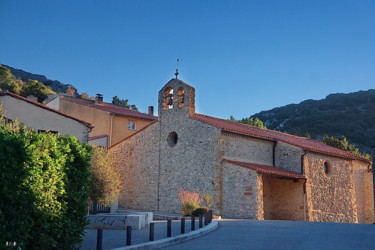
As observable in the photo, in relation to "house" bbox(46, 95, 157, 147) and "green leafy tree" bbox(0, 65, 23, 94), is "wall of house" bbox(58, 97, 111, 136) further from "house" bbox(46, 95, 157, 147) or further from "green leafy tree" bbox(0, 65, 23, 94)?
Result: "green leafy tree" bbox(0, 65, 23, 94)

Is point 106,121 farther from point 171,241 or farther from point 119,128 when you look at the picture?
point 171,241

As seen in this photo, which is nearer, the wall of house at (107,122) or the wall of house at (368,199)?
the wall of house at (368,199)

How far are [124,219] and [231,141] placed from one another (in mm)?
10972

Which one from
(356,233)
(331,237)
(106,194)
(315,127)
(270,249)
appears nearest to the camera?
(270,249)

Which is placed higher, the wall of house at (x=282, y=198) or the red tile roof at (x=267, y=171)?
the red tile roof at (x=267, y=171)

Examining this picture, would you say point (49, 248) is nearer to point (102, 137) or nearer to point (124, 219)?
point (124, 219)

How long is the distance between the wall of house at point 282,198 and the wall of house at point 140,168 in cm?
715

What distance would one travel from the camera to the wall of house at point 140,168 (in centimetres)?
2781

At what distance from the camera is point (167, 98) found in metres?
28.0

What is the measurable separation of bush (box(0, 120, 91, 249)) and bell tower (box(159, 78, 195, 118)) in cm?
1624

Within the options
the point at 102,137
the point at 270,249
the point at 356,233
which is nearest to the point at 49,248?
the point at 270,249

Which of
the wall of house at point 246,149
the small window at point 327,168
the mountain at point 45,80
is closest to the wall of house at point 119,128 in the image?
the wall of house at point 246,149

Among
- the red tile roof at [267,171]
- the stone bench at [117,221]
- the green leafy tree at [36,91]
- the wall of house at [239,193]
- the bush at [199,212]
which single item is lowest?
the stone bench at [117,221]

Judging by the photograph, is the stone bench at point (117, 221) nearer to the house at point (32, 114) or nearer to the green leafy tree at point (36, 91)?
the house at point (32, 114)
